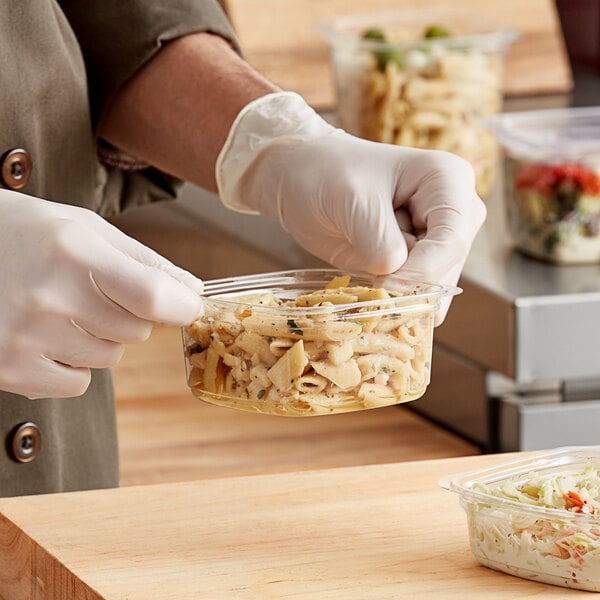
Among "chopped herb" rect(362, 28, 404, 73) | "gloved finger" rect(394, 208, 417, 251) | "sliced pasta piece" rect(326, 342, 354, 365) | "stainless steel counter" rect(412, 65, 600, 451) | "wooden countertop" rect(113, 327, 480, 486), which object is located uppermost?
"sliced pasta piece" rect(326, 342, 354, 365)

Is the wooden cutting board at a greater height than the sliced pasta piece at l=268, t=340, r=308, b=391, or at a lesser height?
lesser

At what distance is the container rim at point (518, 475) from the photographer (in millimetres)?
896

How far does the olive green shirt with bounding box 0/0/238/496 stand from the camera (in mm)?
1204

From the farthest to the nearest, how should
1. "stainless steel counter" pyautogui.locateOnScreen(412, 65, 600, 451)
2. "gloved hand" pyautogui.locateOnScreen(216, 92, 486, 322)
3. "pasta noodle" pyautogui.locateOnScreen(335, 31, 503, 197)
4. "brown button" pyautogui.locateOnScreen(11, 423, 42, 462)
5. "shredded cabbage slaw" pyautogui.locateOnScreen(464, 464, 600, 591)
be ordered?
"pasta noodle" pyautogui.locateOnScreen(335, 31, 503, 197) → "stainless steel counter" pyautogui.locateOnScreen(412, 65, 600, 451) → "brown button" pyautogui.locateOnScreen(11, 423, 42, 462) → "gloved hand" pyautogui.locateOnScreen(216, 92, 486, 322) → "shredded cabbage slaw" pyautogui.locateOnScreen(464, 464, 600, 591)

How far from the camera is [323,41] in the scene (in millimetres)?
2592

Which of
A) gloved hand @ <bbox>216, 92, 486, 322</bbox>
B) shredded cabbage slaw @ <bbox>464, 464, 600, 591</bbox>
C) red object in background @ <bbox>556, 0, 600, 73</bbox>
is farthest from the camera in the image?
red object in background @ <bbox>556, 0, 600, 73</bbox>

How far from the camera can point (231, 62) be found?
51.9 inches

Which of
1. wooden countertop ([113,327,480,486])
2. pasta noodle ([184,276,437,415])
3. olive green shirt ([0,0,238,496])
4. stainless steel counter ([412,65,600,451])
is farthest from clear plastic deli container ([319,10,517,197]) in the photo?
pasta noodle ([184,276,437,415])

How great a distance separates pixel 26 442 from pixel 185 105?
1.15 feet

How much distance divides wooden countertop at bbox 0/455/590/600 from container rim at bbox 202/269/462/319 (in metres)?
0.16

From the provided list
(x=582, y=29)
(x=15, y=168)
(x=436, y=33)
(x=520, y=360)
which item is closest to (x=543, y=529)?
(x=15, y=168)

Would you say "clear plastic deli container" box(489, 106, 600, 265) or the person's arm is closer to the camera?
the person's arm

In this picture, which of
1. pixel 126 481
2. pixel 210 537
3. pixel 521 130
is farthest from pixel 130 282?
pixel 521 130

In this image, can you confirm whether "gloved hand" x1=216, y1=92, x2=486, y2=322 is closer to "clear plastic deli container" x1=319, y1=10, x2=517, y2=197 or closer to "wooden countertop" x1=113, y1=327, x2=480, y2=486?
"wooden countertop" x1=113, y1=327, x2=480, y2=486
